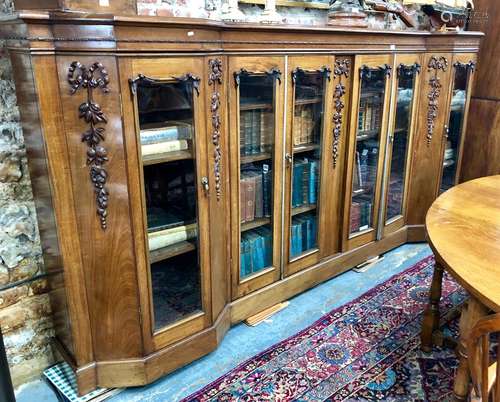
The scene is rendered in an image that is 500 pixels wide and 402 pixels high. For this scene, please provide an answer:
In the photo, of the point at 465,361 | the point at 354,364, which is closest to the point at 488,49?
the point at 354,364

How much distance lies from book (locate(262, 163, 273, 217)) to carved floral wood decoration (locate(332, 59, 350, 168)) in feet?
1.60

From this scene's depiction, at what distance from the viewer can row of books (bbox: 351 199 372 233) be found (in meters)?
2.85

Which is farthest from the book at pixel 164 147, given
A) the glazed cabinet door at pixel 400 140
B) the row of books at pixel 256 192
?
the glazed cabinet door at pixel 400 140

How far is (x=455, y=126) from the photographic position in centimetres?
323

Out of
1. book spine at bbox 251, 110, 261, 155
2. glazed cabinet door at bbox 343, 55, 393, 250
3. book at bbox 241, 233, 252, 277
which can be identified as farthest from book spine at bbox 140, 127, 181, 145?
glazed cabinet door at bbox 343, 55, 393, 250

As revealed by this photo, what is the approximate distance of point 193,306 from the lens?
2.00 metres

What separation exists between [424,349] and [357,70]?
1502 mm

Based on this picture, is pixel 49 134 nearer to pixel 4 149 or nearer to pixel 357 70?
pixel 4 149

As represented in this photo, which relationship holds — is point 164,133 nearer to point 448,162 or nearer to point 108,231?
point 108,231

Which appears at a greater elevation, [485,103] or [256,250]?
[485,103]

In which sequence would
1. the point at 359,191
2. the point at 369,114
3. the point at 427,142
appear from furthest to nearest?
1. the point at 427,142
2. the point at 359,191
3. the point at 369,114

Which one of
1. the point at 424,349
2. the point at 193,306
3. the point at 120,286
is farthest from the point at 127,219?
the point at 424,349

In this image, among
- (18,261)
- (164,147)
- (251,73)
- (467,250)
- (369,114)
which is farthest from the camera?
(369,114)

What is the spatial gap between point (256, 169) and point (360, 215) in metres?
0.98
